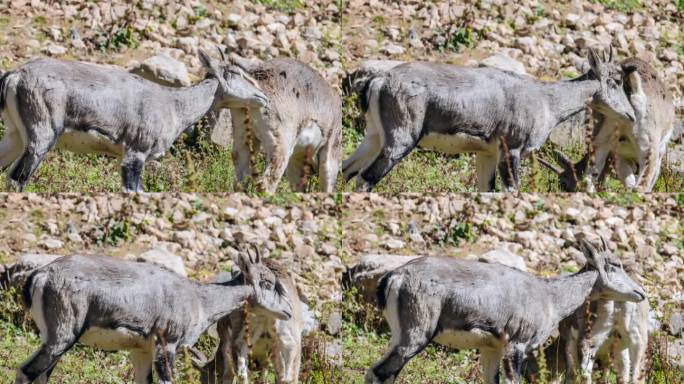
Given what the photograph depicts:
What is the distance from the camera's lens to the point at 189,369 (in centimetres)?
1331

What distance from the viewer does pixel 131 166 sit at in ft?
57.0

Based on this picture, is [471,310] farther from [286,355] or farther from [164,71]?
[164,71]

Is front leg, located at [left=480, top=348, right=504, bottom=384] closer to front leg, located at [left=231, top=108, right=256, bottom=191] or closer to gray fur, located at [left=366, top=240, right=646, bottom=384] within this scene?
gray fur, located at [left=366, top=240, right=646, bottom=384]

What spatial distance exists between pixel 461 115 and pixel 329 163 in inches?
62.6

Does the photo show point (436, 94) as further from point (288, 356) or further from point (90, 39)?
point (90, 39)

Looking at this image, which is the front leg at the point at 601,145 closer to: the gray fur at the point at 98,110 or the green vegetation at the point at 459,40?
the gray fur at the point at 98,110

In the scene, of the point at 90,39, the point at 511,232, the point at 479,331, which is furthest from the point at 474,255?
the point at 90,39

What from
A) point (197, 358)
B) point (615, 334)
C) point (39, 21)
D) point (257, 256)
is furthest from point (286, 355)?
point (39, 21)

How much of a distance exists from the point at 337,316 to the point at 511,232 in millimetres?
2435

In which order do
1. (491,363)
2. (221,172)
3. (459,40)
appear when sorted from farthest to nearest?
(459,40) < (221,172) < (491,363)

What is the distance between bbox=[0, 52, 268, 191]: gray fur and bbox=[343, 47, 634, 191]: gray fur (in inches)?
45.8

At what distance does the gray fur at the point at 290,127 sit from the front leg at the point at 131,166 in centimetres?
107

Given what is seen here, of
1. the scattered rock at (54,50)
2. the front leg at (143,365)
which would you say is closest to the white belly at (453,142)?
the front leg at (143,365)

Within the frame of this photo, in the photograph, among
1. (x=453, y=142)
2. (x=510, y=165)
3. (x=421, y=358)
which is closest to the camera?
(x=421, y=358)
